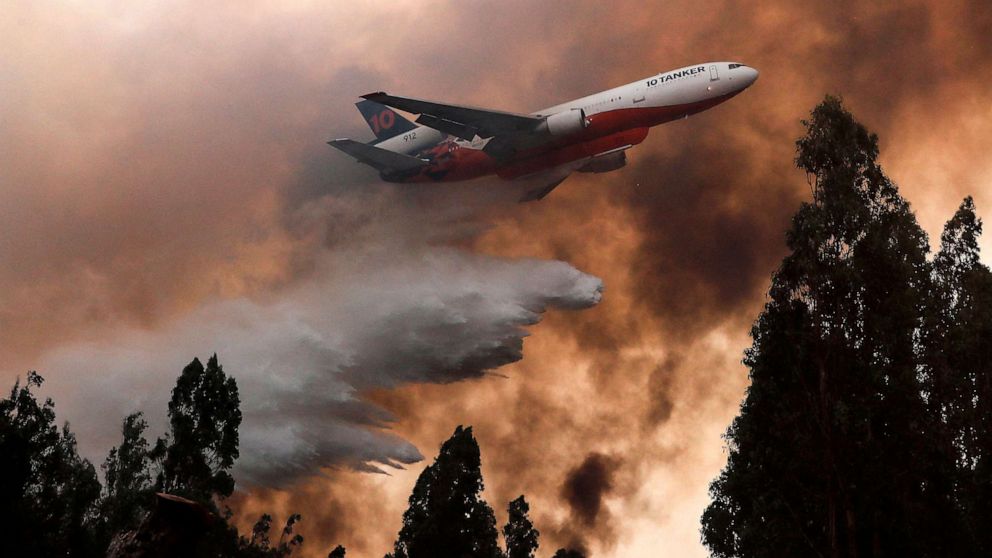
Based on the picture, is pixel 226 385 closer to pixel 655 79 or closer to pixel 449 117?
pixel 449 117

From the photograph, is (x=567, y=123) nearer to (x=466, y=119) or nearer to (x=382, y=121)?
(x=466, y=119)

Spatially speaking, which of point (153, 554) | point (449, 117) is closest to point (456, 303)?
point (449, 117)

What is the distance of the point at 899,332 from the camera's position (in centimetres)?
2966

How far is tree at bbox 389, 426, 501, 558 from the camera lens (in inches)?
1855

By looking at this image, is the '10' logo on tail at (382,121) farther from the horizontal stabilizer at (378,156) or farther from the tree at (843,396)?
the tree at (843,396)

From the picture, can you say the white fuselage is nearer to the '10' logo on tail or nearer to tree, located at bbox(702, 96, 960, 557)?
the '10' logo on tail

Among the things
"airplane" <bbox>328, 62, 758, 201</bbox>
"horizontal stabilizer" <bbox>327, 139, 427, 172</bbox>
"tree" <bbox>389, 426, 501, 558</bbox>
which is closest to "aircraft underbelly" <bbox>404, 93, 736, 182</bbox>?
"airplane" <bbox>328, 62, 758, 201</bbox>

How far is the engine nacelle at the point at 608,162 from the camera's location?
6222 cm

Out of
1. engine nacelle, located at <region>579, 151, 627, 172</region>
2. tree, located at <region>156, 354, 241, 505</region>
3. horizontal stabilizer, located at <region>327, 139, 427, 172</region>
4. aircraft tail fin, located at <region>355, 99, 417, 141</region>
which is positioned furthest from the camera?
aircraft tail fin, located at <region>355, 99, 417, 141</region>

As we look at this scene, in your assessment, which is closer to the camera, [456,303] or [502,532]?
[502,532]

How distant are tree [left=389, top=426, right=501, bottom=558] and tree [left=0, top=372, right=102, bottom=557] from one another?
53.5ft

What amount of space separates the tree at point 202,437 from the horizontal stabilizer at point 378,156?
22734mm

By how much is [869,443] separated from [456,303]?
139 ft

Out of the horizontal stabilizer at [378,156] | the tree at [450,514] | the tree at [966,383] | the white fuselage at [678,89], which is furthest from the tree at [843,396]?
the horizontal stabilizer at [378,156]
